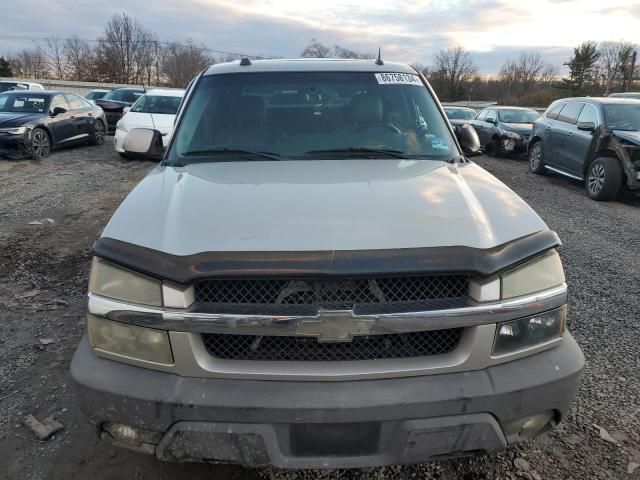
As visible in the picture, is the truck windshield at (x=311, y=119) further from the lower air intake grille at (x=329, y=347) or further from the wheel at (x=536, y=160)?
the wheel at (x=536, y=160)

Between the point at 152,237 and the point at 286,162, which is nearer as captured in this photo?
the point at 152,237

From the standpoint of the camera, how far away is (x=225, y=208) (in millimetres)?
2119

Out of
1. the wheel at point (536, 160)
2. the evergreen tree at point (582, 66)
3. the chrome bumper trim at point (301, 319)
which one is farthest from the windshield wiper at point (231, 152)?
the evergreen tree at point (582, 66)

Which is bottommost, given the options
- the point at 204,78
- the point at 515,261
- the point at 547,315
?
the point at 547,315

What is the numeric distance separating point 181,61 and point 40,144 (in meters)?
38.4

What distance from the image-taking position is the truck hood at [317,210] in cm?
185

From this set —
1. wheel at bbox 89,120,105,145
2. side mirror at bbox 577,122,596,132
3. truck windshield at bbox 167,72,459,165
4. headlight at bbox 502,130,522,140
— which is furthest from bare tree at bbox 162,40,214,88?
truck windshield at bbox 167,72,459,165

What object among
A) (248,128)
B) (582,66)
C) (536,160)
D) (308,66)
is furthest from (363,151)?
(582,66)

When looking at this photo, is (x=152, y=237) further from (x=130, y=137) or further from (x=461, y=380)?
(x=130, y=137)

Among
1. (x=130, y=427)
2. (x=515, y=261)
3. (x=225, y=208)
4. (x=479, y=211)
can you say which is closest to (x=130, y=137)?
(x=225, y=208)

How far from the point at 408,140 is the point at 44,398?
2.68 m

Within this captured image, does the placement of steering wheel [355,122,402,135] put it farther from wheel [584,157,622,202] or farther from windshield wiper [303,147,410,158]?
wheel [584,157,622,202]

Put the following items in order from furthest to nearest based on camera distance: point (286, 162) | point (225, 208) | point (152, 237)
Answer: point (286, 162), point (225, 208), point (152, 237)

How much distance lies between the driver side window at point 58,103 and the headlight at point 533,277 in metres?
12.9
